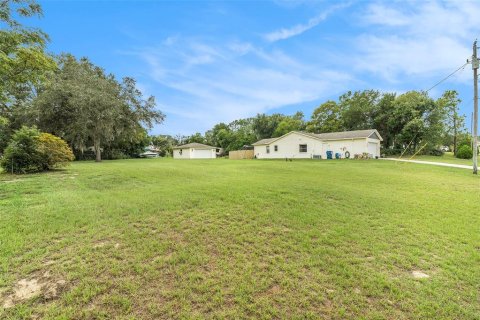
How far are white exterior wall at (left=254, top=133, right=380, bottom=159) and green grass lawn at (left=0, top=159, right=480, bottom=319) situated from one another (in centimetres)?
1982

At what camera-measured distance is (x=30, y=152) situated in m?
10.8

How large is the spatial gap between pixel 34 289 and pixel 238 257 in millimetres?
2554

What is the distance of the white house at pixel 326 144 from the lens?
24.8 metres

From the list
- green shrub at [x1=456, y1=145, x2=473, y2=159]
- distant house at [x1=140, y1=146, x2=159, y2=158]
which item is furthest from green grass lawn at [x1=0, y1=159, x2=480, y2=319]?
distant house at [x1=140, y1=146, x2=159, y2=158]

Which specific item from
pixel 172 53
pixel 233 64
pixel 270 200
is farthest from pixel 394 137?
pixel 270 200

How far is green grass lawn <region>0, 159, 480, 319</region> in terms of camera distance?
2555 millimetres

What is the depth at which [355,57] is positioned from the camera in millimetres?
15344

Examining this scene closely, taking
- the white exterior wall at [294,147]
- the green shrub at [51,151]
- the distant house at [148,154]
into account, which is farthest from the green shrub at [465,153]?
the distant house at [148,154]

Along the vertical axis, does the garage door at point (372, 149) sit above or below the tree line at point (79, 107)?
below

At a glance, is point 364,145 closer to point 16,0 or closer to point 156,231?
point 156,231

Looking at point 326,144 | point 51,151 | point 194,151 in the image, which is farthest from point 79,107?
point 326,144

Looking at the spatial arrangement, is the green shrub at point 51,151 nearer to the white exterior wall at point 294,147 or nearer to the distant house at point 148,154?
the white exterior wall at point 294,147

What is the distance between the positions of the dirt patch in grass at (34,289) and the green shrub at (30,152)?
10684mm

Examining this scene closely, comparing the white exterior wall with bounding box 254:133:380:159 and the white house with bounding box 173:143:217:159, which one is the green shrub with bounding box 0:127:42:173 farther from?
the white house with bounding box 173:143:217:159
